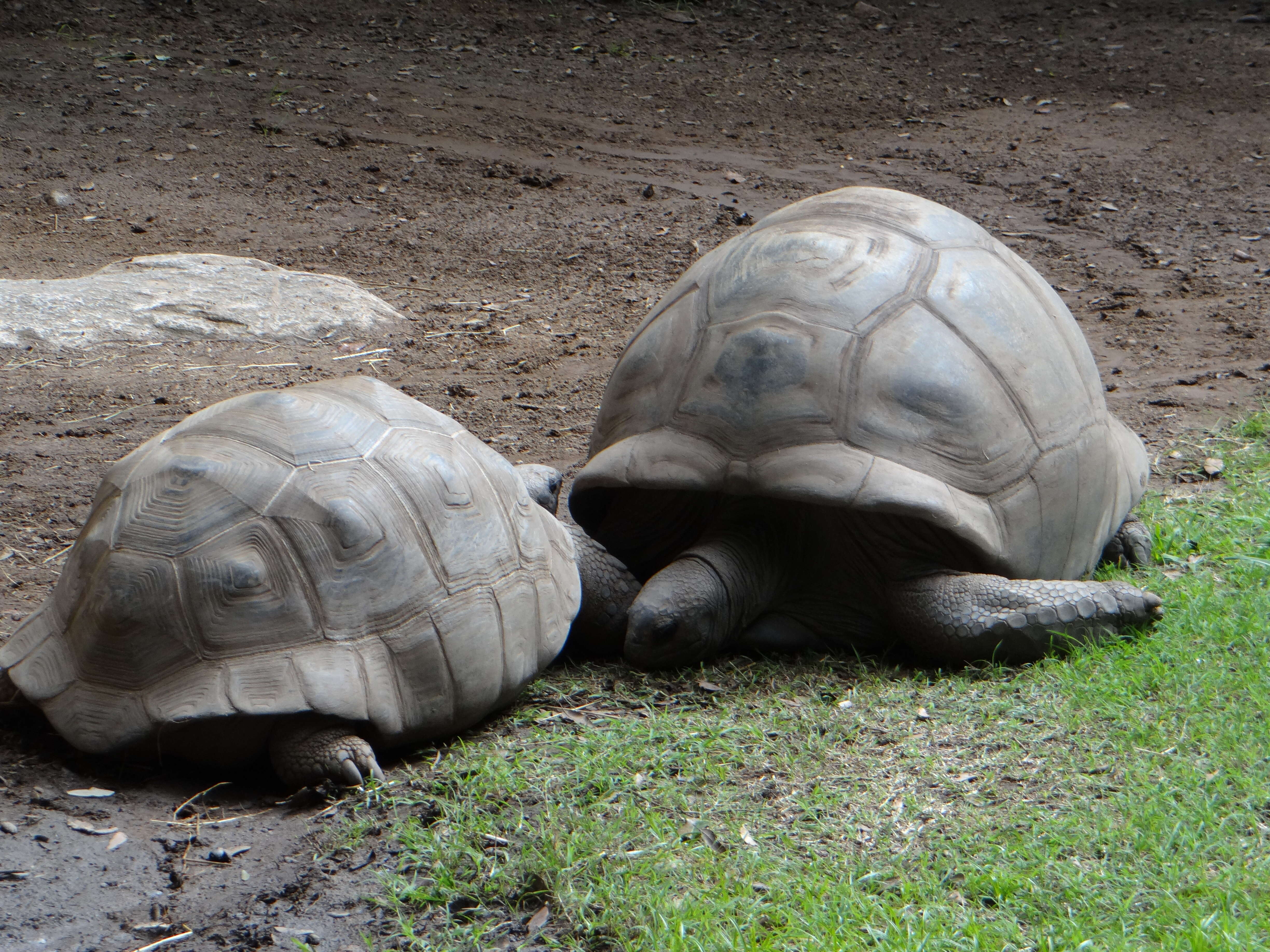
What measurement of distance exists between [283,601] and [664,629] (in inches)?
38.8

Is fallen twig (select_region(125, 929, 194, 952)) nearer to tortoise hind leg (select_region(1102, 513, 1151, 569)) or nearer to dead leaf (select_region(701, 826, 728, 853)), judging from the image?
dead leaf (select_region(701, 826, 728, 853))

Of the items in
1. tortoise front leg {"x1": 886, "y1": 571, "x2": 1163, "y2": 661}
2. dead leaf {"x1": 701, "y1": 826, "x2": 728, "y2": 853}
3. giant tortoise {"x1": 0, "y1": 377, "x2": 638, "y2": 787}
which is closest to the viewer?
dead leaf {"x1": 701, "y1": 826, "x2": 728, "y2": 853}

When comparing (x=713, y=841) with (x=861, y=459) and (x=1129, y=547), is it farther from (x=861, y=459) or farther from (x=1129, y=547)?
(x=1129, y=547)

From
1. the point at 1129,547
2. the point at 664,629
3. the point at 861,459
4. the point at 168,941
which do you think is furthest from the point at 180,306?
the point at 1129,547

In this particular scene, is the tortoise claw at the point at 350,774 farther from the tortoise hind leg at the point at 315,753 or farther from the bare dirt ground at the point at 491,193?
the bare dirt ground at the point at 491,193

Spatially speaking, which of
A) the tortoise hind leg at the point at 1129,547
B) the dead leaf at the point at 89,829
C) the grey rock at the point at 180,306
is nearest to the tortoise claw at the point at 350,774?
the dead leaf at the point at 89,829

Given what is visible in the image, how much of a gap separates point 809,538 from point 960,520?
0.46m

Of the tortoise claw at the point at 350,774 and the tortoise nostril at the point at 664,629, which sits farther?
the tortoise nostril at the point at 664,629

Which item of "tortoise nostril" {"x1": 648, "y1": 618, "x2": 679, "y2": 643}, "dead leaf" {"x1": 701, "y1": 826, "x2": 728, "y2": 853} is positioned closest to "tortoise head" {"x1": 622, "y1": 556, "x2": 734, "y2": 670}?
"tortoise nostril" {"x1": 648, "y1": 618, "x2": 679, "y2": 643}

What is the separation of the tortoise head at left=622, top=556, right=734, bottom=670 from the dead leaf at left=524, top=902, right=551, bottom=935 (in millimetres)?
1010

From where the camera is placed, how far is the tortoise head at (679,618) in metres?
3.16

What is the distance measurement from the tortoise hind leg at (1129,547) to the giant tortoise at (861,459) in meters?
0.13

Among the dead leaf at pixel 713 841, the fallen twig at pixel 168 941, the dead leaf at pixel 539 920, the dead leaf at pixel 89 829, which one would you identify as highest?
the dead leaf at pixel 713 841

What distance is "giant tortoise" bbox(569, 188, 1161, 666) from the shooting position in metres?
3.15
